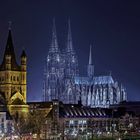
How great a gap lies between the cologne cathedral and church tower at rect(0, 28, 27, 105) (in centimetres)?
3197

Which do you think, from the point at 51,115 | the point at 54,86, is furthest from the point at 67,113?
→ the point at 54,86

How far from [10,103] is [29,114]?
3.61 m

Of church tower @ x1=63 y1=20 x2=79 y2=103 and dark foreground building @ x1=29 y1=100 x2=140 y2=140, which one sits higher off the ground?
church tower @ x1=63 y1=20 x2=79 y2=103

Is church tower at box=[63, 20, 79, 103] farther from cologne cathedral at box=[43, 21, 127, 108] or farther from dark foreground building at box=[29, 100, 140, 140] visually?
dark foreground building at box=[29, 100, 140, 140]

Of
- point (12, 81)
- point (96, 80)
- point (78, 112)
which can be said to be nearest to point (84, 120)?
point (78, 112)

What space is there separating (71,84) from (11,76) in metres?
38.7

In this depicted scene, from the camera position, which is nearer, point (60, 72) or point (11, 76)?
point (11, 76)

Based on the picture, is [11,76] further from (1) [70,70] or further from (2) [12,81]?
(1) [70,70]

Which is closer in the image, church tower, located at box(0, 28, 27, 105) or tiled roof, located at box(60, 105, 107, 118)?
church tower, located at box(0, 28, 27, 105)

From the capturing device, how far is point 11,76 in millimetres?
84688

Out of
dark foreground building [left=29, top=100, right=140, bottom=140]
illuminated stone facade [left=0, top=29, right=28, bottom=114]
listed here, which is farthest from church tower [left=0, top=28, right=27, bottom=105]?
dark foreground building [left=29, top=100, right=140, bottom=140]

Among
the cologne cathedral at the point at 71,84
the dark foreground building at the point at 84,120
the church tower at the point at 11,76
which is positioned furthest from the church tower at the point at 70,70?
the church tower at the point at 11,76

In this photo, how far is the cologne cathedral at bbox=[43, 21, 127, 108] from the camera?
393 feet

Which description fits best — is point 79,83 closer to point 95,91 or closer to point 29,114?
point 95,91
